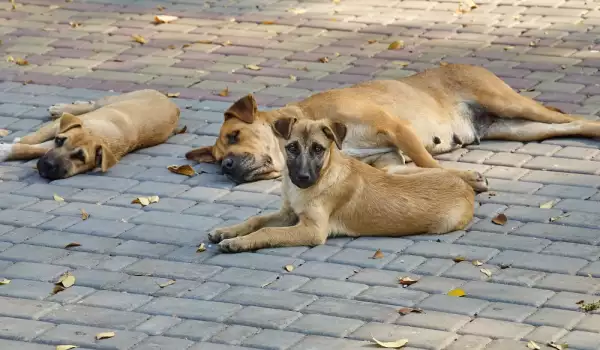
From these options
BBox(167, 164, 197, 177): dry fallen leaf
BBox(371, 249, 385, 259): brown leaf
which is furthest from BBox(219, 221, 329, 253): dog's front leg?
BBox(167, 164, 197, 177): dry fallen leaf

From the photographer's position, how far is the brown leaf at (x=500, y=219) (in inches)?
321

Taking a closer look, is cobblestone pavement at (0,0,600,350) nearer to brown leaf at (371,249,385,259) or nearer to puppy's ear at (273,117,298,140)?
brown leaf at (371,249,385,259)

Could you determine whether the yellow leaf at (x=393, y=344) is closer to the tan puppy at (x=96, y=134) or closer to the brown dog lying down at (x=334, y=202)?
the brown dog lying down at (x=334, y=202)

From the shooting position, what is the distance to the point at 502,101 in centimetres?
997

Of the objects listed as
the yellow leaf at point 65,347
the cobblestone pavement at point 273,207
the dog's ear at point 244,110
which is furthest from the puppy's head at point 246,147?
the yellow leaf at point 65,347

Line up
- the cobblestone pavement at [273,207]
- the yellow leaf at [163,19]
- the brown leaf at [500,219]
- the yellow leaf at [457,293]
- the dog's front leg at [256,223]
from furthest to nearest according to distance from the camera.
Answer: the yellow leaf at [163,19], the brown leaf at [500,219], the dog's front leg at [256,223], the yellow leaf at [457,293], the cobblestone pavement at [273,207]

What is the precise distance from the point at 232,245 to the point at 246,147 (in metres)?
1.68

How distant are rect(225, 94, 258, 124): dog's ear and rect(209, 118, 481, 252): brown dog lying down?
1.23 m

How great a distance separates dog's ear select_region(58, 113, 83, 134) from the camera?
31.7 ft

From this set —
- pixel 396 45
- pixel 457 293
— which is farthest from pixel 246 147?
pixel 396 45

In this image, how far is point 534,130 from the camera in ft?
32.5

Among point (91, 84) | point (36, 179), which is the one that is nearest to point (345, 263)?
point (36, 179)

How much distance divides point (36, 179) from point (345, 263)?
296 centimetres

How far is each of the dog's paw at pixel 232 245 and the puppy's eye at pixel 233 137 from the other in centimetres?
173
